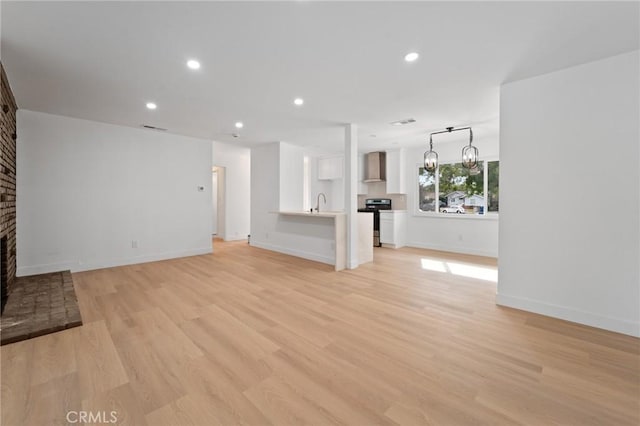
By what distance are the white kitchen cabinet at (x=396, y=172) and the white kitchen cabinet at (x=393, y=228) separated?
620mm

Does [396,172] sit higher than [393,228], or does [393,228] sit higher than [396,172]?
[396,172]

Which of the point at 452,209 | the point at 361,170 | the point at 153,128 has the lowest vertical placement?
the point at 452,209

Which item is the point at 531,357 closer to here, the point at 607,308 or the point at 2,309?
the point at 607,308

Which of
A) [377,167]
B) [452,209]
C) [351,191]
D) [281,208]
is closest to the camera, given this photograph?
[351,191]

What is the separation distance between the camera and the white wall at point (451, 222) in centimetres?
572

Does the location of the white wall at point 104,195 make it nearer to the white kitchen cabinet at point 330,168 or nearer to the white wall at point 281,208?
the white wall at point 281,208

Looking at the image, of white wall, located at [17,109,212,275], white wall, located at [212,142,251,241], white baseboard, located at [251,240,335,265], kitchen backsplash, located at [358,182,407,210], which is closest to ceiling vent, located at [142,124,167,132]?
white wall, located at [17,109,212,275]

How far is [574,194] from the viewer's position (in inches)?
104

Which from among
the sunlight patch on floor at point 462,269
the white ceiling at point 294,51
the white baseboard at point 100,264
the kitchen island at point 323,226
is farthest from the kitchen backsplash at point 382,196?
the white baseboard at point 100,264

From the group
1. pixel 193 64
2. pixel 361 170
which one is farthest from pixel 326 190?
pixel 193 64

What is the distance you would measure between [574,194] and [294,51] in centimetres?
307

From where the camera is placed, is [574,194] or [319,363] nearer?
[319,363]

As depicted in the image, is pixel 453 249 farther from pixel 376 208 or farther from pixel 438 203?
pixel 376 208

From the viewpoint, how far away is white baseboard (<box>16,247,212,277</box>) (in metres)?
4.00
